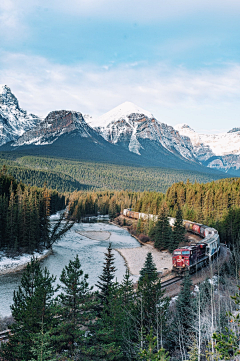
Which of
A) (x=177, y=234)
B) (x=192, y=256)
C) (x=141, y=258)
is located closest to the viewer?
(x=192, y=256)

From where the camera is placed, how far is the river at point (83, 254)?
37312 millimetres

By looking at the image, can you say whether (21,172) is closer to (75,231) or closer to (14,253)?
(75,231)

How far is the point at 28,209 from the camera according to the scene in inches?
2128

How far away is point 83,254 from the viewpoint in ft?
184

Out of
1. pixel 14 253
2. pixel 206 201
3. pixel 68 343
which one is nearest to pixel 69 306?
pixel 68 343

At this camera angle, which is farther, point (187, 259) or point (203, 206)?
point (203, 206)

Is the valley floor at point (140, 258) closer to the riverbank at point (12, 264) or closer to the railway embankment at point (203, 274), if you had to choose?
the railway embankment at point (203, 274)

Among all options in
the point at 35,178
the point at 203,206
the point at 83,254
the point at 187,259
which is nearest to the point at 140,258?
the point at 83,254

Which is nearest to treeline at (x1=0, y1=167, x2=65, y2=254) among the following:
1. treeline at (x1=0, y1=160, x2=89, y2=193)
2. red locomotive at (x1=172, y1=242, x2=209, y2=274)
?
red locomotive at (x1=172, y1=242, x2=209, y2=274)

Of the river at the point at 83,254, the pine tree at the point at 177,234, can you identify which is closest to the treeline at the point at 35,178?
the river at the point at 83,254

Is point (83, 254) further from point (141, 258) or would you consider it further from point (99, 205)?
point (99, 205)

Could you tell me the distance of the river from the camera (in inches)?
1469

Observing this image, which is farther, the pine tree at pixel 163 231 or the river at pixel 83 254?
the pine tree at pixel 163 231

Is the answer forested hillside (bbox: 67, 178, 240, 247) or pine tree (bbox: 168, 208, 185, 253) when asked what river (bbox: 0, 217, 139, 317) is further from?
pine tree (bbox: 168, 208, 185, 253)
